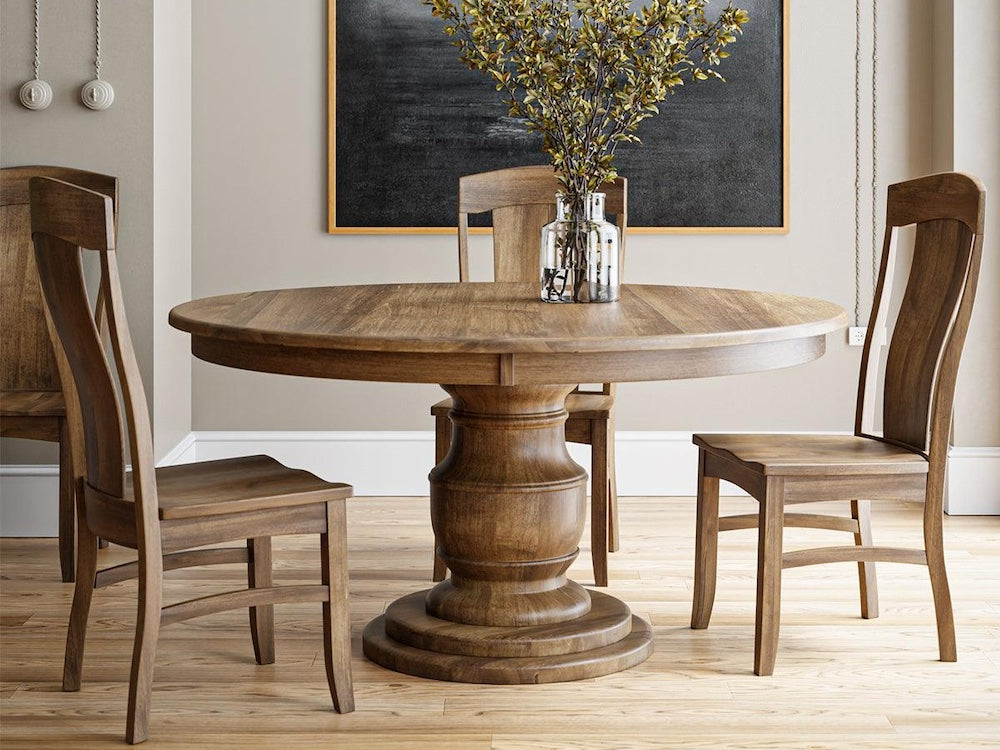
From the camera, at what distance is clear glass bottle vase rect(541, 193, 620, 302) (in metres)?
2.57

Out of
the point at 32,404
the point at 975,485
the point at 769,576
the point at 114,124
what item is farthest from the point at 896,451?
the point at 114,124

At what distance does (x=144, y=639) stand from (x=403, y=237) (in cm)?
229

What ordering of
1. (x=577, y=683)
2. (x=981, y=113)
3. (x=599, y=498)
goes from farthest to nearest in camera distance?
(x=981, y=113)
(x=599, y=498)
(x=577, y=683)

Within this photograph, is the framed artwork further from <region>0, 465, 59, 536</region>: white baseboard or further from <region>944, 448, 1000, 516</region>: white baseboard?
<region>0, 465, 59, 536</region>: white baseboard

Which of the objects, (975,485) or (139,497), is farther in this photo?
(975,485)

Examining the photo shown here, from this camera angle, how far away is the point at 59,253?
84.3 inches

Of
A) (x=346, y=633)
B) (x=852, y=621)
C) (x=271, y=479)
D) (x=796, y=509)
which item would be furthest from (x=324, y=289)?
(x=796, y=509)

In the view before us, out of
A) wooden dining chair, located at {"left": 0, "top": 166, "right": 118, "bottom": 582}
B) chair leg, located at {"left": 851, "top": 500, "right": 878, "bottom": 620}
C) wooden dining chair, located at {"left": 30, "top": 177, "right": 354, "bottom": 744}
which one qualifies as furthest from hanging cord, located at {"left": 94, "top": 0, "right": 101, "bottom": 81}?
chair leg, located at {"left": 851, "top": 500, "right": 878, "bottom": 620}

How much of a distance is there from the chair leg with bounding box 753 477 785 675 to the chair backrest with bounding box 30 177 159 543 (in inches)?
47.2

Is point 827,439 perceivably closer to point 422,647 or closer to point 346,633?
point 422,647

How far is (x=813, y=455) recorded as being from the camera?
101 inches

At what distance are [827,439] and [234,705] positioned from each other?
1.43m

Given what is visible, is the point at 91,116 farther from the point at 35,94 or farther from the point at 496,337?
the point at 496,337

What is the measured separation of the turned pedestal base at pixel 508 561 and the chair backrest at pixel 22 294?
4.70 feet
